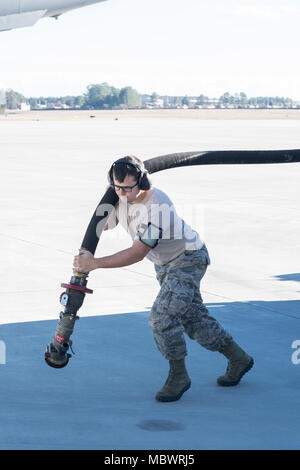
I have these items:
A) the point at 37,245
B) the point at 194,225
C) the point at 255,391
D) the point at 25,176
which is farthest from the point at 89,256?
the point at 25,176

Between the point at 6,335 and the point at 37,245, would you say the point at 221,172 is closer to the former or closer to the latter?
the point at 37,245

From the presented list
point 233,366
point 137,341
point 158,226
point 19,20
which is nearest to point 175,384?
point 233,366

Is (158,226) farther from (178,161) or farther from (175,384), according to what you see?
(175,384)

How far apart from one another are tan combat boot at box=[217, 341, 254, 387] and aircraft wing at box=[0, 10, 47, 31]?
10.8 metres

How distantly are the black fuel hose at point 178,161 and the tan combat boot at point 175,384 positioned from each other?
1.13 metres

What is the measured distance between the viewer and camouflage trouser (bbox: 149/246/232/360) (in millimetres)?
6406

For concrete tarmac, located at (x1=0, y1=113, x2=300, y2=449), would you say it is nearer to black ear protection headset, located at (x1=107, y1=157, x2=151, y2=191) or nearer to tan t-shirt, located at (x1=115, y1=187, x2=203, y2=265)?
tan t-shirt, located at (x1=115, y1=187, x2=203, y2=265)

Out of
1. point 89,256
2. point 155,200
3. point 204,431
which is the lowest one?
point 204,431

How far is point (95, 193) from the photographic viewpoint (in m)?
22.4

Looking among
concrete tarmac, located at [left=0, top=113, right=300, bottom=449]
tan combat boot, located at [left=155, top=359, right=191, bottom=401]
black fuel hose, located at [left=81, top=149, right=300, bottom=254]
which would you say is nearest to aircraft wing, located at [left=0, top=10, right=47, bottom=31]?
concrete tarmac, located at [left=0, top=113, right=300, bottom=449]

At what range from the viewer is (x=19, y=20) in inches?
658

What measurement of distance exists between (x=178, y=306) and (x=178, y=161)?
1059mm

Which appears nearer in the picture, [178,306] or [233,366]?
[178,306]

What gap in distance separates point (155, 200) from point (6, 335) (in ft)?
9.24
